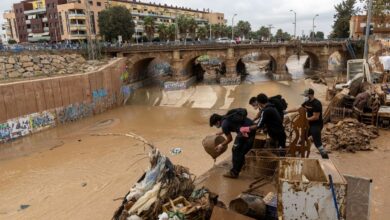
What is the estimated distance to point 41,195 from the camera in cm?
1283

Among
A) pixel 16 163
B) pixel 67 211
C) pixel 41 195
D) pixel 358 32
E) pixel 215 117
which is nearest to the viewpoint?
pixel 215 117

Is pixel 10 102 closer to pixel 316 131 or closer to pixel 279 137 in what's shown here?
pixel 279 137

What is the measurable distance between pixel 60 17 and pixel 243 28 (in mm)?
54066

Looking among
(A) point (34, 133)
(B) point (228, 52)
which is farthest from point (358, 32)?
(A) point (34, 133)

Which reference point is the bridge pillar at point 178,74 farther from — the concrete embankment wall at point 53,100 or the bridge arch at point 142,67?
the concrete embankment wall at point 53,100

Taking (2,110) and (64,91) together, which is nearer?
(2,110)

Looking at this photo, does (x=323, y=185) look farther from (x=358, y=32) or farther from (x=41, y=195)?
(x=358, y=32)

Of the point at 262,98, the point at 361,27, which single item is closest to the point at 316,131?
the point at 262,98

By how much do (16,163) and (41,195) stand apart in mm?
5986

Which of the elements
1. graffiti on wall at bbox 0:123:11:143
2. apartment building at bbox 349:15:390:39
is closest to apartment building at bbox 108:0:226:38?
apartment building at bbox 349:15:390:39

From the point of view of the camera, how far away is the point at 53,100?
2503 centimetres

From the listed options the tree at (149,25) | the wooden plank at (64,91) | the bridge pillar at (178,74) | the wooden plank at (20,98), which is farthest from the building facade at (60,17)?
the wooden plank at (20,98)

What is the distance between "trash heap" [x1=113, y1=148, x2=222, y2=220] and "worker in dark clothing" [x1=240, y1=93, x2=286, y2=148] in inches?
68.7

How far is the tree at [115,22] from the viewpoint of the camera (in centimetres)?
5012
